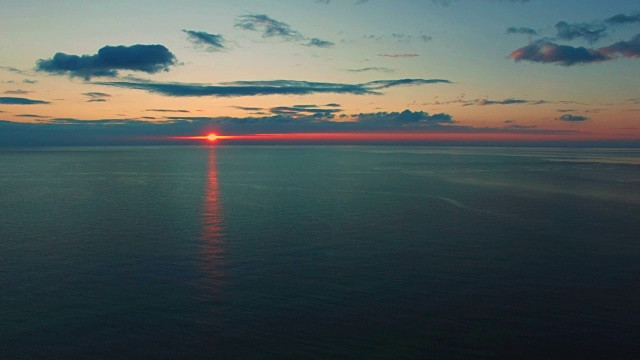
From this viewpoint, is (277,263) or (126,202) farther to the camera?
(126,202)

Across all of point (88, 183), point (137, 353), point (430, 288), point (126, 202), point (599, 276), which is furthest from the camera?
point (88, 183)

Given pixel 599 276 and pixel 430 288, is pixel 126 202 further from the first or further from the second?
pixel 599 276

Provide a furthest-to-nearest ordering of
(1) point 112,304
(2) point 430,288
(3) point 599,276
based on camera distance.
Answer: (3) point 599,276 < (2) point 430,288 < (1) point 112,304

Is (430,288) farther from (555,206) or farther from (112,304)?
(555,206)

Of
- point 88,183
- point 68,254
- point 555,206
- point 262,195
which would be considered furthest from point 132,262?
point 88,183

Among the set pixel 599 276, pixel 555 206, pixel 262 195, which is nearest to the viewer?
pixel 599 276

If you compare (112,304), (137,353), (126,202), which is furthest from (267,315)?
(126,202)
